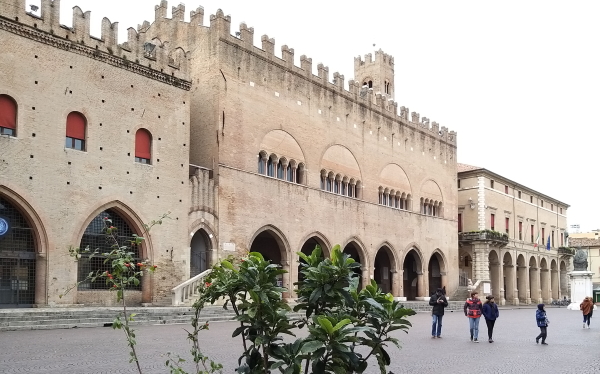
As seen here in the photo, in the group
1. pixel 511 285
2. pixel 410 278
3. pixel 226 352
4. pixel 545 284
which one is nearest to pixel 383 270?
pixel 410 278

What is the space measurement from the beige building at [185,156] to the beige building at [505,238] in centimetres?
701

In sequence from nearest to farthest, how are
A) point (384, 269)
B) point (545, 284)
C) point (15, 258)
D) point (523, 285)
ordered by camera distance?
1. point (15, 258)
2. point (384, 269)
3. point (523, 285)
4. point (545, 284)

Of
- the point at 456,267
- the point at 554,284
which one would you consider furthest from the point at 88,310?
the point at 554,284

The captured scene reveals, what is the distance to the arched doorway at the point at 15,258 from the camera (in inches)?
767

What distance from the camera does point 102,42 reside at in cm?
2283

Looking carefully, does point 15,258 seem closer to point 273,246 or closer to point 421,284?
point 273,246

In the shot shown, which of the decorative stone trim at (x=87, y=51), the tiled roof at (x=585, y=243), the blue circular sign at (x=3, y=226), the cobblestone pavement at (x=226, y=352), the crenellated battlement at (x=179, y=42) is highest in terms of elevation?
the crenellated battlement at (x=179, y=42)

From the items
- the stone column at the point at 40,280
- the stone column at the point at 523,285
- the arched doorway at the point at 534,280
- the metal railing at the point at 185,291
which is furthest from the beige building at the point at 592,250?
the stone column at the point at 40,280

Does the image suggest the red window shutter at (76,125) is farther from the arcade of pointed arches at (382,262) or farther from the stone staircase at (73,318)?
the arcade of pointed arches at (382,262)

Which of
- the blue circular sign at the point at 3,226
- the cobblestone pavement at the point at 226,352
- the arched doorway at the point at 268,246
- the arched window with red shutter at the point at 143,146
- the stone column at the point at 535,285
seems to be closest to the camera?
the cobblestone pavement at the point at 226,352

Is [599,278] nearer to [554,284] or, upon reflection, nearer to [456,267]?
[554,284]

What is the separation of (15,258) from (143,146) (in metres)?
6.23

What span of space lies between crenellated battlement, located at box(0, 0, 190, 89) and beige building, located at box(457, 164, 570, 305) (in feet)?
88.7

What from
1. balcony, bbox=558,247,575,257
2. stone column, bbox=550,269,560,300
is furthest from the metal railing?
balcony, bbox=558,247,575,257
